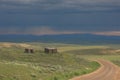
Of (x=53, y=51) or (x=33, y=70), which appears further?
(x=53, y=51)

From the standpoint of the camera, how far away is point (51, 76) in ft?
221

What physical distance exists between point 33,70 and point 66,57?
153ft

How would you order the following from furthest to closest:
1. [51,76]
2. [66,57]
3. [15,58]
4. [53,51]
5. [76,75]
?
[53,51] → [66,57] → [15,58] → [76,75] → [51,76]

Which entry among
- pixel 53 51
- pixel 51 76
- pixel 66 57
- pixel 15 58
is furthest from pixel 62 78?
pixel 53 51

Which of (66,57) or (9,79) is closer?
(9,79)

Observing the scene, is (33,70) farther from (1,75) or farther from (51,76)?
(1,75)

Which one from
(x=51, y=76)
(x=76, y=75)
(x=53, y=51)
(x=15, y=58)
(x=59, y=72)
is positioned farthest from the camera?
(x=53, y=51)

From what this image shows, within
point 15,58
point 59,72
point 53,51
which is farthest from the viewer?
point 53,51

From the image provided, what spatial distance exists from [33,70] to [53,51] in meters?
56.2

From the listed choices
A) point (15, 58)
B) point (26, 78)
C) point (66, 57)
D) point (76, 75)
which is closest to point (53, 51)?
point (66, 57)

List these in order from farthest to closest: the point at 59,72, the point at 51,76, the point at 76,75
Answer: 1. the point at 76,75
2. the point at 59,72
3. the point at 51,76

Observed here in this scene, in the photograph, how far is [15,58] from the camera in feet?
345

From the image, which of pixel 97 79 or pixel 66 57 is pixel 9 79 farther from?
pixel 66 57

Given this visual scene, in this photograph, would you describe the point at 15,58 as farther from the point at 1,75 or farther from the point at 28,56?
the point at 1,75
